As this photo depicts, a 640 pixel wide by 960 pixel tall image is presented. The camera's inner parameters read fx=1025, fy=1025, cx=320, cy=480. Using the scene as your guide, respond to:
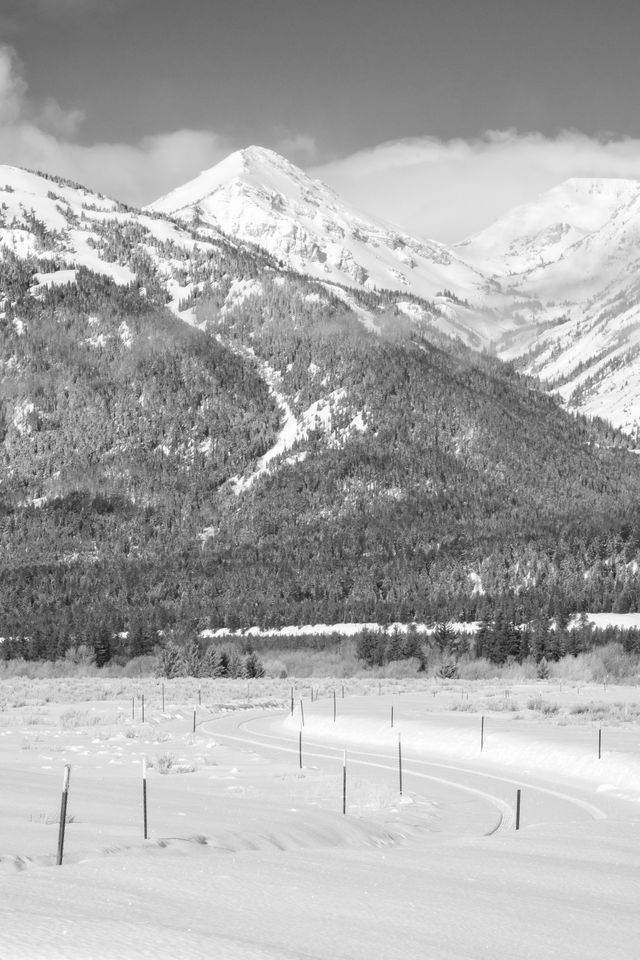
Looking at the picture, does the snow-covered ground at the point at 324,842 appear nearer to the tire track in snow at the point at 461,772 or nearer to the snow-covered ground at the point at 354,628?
the tire track in snow at the point at 461,772

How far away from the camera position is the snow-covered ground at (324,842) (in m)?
7.44

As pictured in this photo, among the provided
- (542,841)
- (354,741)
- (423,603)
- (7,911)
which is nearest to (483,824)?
(542,841)

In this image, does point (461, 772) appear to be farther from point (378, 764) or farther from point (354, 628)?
point (354, 628)

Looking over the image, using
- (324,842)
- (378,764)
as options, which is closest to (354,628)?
(378,764)

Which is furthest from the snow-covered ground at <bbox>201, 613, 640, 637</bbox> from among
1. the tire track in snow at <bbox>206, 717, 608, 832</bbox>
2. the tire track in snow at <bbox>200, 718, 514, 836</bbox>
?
the tire track in snow at <bbox>206, 717, 608, 832</bbox>

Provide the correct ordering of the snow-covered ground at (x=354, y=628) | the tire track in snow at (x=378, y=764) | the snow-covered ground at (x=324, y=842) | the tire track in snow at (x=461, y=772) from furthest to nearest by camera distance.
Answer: the snow-covered ground at (x=354, y=628) → the tire track in snow at (x=461, y=772) → the tire track in snow at (x=378, y=764) → the snow-covered ground at (x=324, y=842)

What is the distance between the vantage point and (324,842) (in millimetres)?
16375

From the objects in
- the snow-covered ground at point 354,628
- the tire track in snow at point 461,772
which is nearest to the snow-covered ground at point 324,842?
the tire track in snow at point 461,772

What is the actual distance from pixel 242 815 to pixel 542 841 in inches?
238

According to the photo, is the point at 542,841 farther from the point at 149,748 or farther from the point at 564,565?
the point at 564,565

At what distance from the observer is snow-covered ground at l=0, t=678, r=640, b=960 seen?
24.4 feet

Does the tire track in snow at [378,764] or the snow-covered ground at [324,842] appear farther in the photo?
the tire track in snow at [378,764]

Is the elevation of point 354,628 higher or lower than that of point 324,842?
lower

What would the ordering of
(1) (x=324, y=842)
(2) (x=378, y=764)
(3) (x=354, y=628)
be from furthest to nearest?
(3) (x=354, y=628) < (2) (x=378, y=764) < (1) (x=324, y=842)
